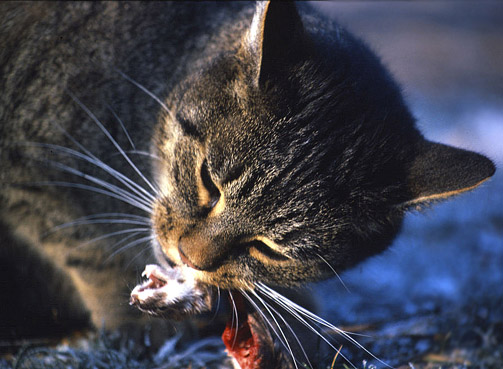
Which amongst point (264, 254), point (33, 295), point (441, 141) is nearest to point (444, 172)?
point (441, 141)

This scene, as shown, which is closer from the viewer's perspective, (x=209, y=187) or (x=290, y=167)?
(x=290, y=167)

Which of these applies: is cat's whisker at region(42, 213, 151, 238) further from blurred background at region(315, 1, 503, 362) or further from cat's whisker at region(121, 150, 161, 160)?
blurred background at region(315, 1, 503, 362)

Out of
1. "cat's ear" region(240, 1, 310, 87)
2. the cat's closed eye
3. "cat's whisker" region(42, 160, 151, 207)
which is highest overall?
"cat's ear" region(240, 1, 310, 87)

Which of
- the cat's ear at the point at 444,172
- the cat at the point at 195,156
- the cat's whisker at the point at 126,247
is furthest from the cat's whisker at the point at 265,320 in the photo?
the cat's ear at the point at 444,172

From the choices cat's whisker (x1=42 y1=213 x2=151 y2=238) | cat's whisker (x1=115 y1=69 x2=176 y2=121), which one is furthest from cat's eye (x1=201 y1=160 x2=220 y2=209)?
cat's whisker (x1=42 y1=213 x2=151 y2=238)

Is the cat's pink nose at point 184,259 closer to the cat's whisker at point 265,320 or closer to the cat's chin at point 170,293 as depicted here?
the cat's chin at point 170,293

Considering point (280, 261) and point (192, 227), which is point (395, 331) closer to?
point (280, 261)

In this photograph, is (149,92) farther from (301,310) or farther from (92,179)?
(301,310)

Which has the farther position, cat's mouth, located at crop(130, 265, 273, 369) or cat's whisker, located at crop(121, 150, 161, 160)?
cat's whisker, located at crop(121, 150, 161, 160)
